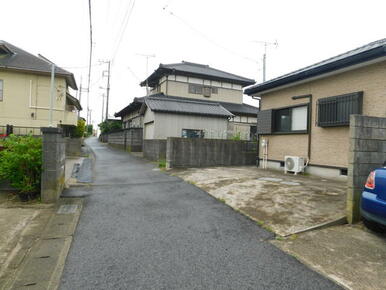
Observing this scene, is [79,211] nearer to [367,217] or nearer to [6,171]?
[6,171]

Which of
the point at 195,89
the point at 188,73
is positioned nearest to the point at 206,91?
the point at 195,89

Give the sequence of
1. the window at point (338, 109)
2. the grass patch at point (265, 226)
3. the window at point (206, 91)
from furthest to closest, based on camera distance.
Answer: the window at point (206, 91) < the window at point (338, 109) < the grass patch at point (265, 226)

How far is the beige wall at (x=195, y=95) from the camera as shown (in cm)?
2320

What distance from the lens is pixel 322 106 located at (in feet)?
26.9

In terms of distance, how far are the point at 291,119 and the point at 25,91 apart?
50.5ft

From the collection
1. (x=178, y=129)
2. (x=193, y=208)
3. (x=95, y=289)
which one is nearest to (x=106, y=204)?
(x=193, y=208)

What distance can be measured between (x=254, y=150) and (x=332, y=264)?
9692mm

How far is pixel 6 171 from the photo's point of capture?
17.8ft

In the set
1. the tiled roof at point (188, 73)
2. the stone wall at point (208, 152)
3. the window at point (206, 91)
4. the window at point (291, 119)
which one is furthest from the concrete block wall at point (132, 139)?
the window at point (291, 119)

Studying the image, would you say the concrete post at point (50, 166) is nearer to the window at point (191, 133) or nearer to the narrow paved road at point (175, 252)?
the narrow paved road at point (175, 252)

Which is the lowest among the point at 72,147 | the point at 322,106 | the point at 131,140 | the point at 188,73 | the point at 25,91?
the point at 72,147

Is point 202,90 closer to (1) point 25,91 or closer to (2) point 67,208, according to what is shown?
(1) point 25,91

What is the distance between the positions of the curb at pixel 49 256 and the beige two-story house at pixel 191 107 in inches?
409

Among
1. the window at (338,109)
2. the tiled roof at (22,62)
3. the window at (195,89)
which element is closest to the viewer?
the window at (338,109)
